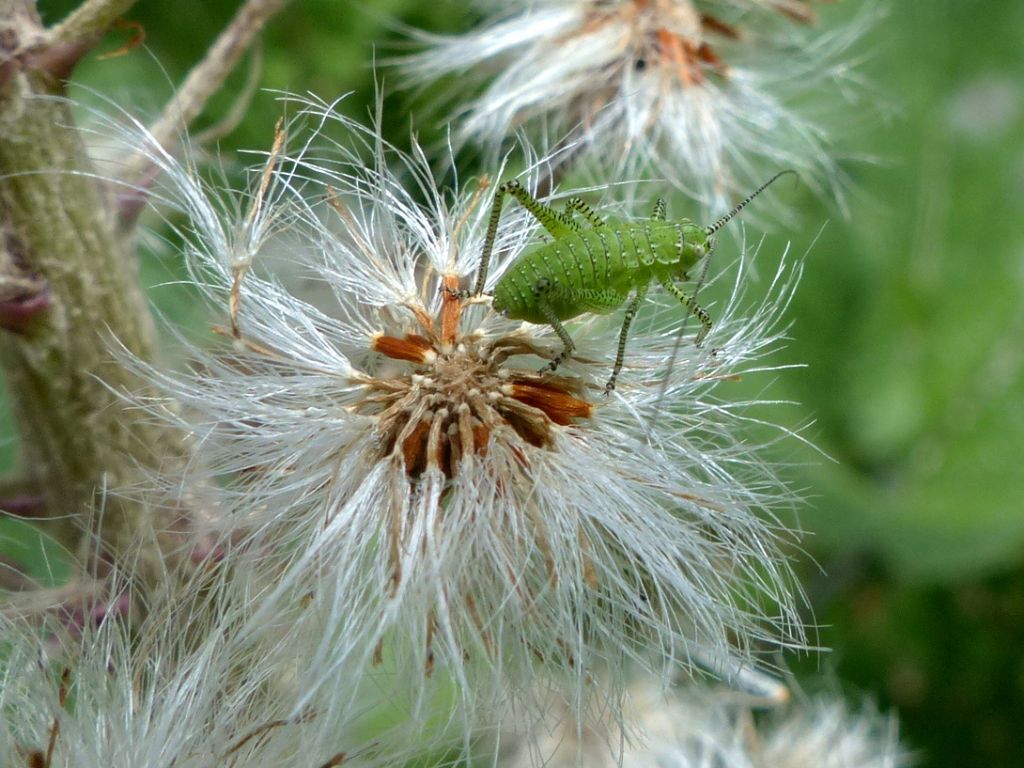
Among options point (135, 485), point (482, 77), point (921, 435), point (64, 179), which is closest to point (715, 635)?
point (135, 485)

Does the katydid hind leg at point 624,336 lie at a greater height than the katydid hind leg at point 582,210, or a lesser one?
lesser

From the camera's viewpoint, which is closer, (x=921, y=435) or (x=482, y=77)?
(x=482, y=77)

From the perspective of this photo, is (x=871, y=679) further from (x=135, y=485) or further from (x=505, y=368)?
(x=135, y=485)

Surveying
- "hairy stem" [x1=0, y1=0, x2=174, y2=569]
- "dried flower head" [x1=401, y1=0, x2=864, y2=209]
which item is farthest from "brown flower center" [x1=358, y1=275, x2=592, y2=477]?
"dried flower head" [x1=401, y1=0, x2=864, y2=209]

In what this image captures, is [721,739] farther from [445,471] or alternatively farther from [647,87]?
[647,87]

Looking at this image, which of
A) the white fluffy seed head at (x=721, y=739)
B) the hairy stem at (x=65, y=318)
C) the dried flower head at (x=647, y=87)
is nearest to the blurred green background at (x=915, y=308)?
the white fluffy seed head at (x=721, y=739)

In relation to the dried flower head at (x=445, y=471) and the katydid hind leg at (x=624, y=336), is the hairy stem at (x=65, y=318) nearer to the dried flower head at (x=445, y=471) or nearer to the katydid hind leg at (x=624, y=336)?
the dried flower head at (x=445, y=471)
